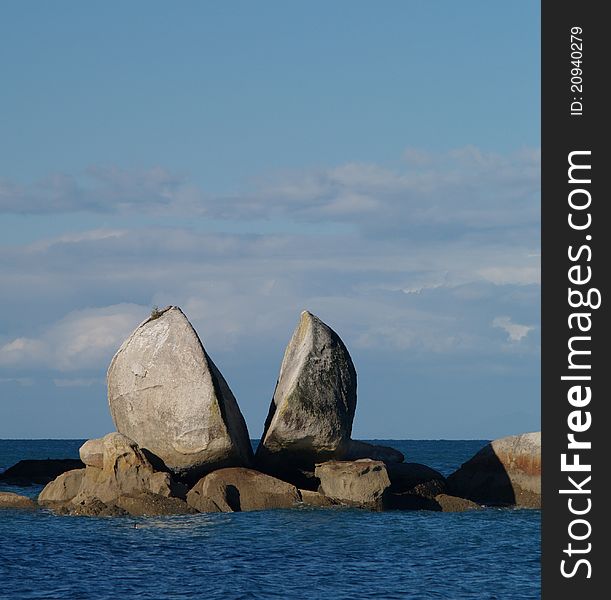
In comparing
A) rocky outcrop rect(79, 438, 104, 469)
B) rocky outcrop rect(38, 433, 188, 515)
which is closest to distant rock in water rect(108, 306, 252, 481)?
rocky outcrop rect(38, 433, 188, 515)

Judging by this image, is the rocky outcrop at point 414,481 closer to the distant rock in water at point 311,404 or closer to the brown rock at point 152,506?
the distant rock in water at point 311,404

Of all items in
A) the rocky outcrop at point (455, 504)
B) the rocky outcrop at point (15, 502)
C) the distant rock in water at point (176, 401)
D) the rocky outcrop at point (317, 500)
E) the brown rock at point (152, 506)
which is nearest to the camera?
the brown rock at point (152, 506)

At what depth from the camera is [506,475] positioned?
3612 centimetres

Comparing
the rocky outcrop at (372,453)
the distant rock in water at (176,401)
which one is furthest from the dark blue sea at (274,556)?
the rocky outcrop at (372,453)

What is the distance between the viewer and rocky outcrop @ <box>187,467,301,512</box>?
1243 inches

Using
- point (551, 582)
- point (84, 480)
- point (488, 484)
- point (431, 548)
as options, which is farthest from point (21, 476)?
point (551, 582)

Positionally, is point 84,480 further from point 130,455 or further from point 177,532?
point 177,532

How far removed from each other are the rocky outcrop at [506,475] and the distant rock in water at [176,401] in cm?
782

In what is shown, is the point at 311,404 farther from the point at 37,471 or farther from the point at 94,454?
the point at 37,471

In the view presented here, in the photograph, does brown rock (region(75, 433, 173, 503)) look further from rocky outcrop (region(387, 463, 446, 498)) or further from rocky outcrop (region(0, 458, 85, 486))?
rocky outcrop (region(0, 458, 85, 486))

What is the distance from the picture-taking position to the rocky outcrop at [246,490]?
31.6 metres

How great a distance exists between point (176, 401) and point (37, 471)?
20.7 meters

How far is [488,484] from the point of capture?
120 feet

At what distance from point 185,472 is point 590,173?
1900 cm
